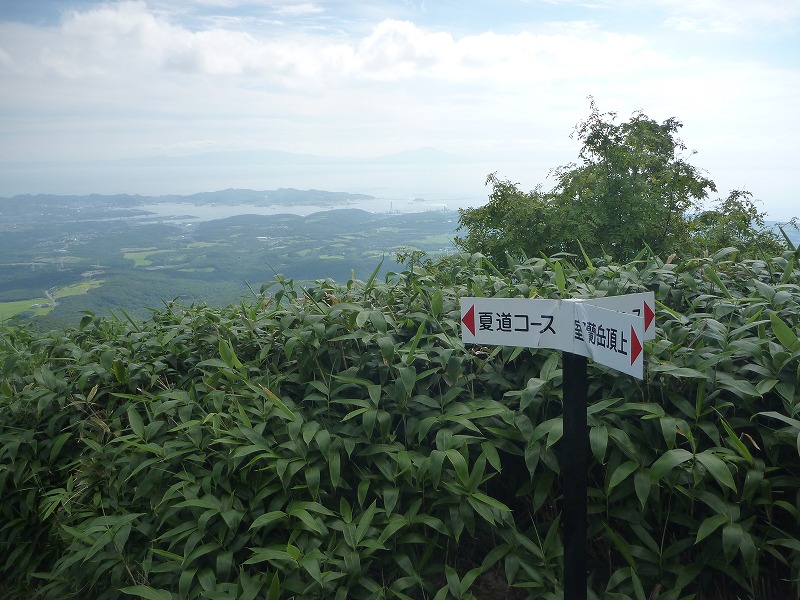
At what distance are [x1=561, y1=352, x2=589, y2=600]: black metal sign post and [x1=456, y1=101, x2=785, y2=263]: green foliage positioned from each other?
3.86 meters

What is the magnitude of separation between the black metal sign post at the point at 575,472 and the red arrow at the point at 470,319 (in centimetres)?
26

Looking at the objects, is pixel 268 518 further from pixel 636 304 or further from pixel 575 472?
pixel 636 304

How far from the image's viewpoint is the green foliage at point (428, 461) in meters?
1.96

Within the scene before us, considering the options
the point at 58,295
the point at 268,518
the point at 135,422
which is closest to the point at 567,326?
the point at 268,518

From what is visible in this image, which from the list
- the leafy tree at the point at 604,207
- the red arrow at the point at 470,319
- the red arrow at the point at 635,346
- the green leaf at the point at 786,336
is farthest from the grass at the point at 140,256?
the red arrow at the point at 635,346

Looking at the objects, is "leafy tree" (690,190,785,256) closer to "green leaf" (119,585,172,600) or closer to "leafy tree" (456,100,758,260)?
"leafy tree" (456,100,758,260)

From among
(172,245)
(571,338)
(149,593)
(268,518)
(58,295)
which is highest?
(571,338)

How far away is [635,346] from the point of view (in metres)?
1.46

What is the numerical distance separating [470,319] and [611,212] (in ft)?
14.7

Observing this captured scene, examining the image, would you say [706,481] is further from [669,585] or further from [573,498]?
[573,498]

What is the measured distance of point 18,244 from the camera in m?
8.75

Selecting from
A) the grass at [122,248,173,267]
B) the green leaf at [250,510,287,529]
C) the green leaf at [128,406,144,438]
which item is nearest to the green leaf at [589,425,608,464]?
the green leaf at [250,510,287,529]

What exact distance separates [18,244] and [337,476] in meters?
8.28

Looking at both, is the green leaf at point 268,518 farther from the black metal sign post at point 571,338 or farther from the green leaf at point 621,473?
the green leaf at point 621,473
